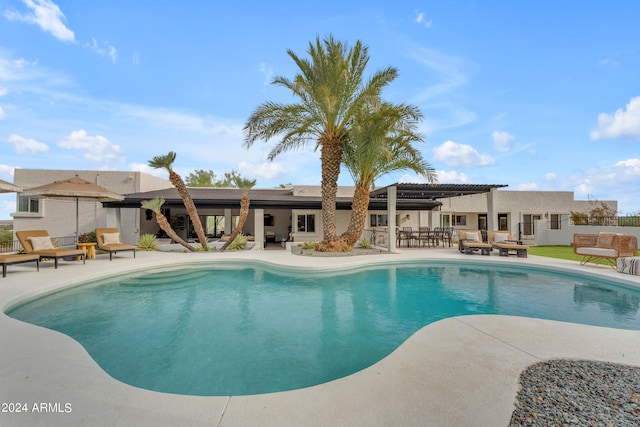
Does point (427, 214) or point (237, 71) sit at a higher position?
point (237, 71)

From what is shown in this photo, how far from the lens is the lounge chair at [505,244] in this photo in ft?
51.6

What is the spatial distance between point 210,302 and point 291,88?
1173 cm

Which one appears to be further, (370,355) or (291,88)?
(291,88)

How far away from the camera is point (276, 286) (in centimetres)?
996

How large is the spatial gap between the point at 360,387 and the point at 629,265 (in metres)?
13.1

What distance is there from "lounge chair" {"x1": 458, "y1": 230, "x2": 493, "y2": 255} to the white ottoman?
5770mm

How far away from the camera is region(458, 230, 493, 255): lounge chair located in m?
16.5

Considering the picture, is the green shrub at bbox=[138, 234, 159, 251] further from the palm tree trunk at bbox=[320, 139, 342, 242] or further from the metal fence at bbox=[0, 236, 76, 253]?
the palm tree trunk at bbox=[320, 139, 342, 242]

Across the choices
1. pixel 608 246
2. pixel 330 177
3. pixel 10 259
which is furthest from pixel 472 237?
pixel 10 259

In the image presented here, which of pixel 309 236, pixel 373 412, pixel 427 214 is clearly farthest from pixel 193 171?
pixel 373 412

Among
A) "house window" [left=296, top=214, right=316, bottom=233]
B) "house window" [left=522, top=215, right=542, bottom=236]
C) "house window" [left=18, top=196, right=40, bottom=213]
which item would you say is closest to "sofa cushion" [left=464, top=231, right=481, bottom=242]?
"house window" [left=296, top=214, right=316, bottom=233]

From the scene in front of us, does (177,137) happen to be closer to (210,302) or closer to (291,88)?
(291,88)

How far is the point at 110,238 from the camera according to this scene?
50.5ft

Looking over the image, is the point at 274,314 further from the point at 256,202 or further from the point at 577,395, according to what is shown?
the point at 256,202
